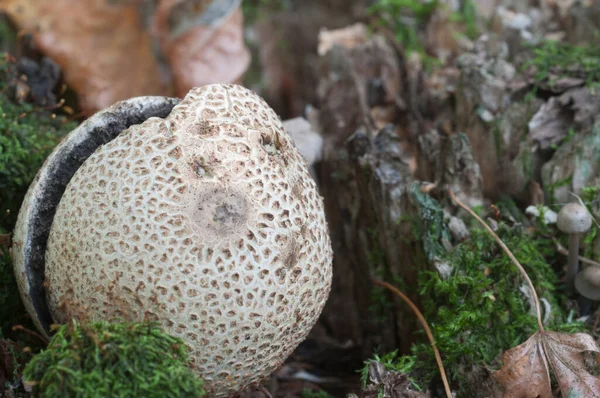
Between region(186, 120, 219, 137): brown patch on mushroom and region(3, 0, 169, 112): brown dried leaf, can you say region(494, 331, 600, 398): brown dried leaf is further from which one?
region(3, 0, 169, 112): brown dried leaf

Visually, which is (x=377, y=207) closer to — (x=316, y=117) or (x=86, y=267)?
(x=316, y=117)

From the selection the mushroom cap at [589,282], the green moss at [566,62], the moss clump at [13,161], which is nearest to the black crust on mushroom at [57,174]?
the moss clump at [13,161]

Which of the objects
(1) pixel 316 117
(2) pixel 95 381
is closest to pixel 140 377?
(2) pixel 95 381

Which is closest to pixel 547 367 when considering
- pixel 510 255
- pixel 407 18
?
pixel 510 255

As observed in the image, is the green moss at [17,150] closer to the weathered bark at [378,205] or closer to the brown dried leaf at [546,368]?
the weathered bark at [378,205]

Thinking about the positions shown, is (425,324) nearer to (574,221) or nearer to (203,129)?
(574,221)

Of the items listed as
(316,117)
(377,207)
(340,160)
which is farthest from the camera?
(316,117)
